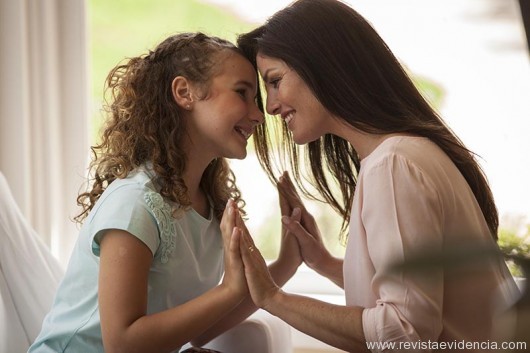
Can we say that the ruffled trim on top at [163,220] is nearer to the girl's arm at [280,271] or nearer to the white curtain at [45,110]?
the girl's arm at [280,271]

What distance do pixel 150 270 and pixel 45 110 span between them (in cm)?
117

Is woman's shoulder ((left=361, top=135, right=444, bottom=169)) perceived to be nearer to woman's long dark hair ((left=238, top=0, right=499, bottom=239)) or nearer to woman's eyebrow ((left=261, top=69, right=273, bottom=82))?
woman's long dark hair ((left=238, top=0, right=499, bottom=239))

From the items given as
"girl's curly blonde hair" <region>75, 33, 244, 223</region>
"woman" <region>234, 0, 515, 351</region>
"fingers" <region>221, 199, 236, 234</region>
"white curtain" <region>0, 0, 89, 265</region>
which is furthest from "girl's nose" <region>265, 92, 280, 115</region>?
"white curtain" <region>0, 0, 89, 265</region>

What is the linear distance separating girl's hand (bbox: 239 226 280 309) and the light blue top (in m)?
0.21

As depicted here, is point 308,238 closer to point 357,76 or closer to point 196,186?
point 196,186

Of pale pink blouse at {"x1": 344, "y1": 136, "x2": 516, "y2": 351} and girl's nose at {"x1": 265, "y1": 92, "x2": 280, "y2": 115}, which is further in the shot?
girl's nose at {"x1": 265, "y1": 92, "x2": 280, "y2": 115}

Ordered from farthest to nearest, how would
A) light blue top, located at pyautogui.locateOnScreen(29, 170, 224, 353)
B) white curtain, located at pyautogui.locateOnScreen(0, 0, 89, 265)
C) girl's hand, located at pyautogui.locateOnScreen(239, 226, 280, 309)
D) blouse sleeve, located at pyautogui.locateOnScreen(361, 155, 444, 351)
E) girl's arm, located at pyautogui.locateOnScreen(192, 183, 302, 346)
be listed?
white curtain, located at pyautogui.locateOnScreen(0, 0, 89, 265)
girl's arm, located at pyautogui.locateOnScreen(192, 183, 302, 346)
light blue top, located at pyautogui.locateOnScreen(29, 170, 224, 353)
girl's hand, located at pyautogui.locateOnScreen(239, 226, 280, 309)
blouse sleeve, located at pyautogui.locateOnScreen(361, 155, 444, 351)

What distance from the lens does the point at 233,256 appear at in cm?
154

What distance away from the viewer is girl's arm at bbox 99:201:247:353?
1.55 meters

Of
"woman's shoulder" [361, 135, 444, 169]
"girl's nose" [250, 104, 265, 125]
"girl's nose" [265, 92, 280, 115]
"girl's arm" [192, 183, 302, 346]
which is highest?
"girl's nose" [265, 92, 280, 115]

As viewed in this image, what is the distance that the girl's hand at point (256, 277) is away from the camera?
1.52m

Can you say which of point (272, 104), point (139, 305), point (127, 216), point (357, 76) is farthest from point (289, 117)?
point (139, 305)

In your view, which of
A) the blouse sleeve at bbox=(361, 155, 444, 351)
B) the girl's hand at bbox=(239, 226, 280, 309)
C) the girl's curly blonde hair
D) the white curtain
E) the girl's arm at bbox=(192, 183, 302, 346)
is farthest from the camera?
the white curtain

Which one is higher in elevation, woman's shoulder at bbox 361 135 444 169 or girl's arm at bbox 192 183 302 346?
woman's shoulder at bbox 361 135 444 169
